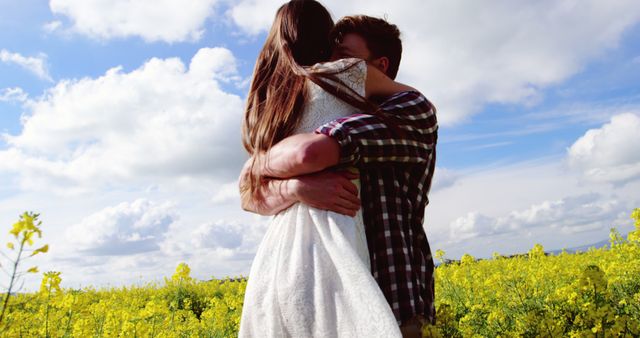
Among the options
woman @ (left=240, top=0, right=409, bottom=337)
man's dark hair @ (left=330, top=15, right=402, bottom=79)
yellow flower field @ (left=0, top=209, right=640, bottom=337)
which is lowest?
yellow flower field @ (left=0, top=209, right=640, bottom=337)

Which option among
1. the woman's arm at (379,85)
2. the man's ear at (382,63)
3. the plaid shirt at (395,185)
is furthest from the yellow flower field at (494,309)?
the man's ear at (382,63)

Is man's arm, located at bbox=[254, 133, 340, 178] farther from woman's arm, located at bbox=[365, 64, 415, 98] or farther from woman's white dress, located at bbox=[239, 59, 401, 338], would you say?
woman's arm, located at bbox=[365, 64, 415, 98]

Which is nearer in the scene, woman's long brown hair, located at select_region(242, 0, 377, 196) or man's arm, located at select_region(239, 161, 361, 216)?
man's arm, located at select_region(239, 161, 361, 216)

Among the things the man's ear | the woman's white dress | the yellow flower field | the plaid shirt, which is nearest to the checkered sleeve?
the plaid shirt

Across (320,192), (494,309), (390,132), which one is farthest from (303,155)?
(494,309)

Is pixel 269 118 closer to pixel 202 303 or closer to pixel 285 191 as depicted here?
pixel 285 191

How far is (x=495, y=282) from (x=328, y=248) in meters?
3.39

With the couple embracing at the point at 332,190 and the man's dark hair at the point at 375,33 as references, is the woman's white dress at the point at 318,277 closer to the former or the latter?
the couple embracing at the point at 332,190

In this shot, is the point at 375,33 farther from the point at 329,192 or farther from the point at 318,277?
the point at 318,277

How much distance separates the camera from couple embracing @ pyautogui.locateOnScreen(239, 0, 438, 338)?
1.32 meters

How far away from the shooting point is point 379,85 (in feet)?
5.27

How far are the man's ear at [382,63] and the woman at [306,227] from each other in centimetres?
22

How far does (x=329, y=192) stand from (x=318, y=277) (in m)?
0.22

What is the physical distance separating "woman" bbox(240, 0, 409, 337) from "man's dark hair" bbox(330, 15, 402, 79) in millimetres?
130
